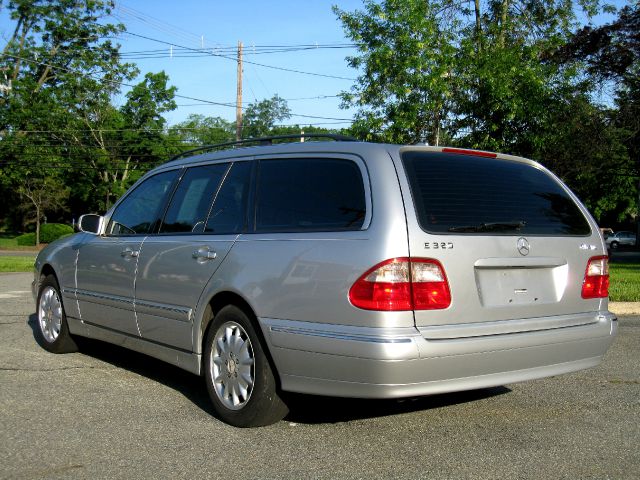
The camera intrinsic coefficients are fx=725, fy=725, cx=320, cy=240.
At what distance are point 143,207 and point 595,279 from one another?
363 centimetres

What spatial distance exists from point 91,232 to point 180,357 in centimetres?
195

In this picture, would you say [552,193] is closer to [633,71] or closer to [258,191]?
[258,191]

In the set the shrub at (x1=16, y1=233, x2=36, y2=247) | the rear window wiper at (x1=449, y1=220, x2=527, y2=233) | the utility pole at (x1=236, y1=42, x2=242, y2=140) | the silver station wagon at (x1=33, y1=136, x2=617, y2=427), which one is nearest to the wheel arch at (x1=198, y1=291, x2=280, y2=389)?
the silver station wagon at (x1=33, y1=136, x2=617, y2=427)

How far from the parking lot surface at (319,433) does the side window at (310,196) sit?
130cm

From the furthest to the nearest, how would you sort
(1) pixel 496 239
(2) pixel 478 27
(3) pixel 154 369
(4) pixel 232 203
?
(2) pixel 478 27
(3) pixel 154 369
(4) pixel 232 203
(1) pixel 496 239

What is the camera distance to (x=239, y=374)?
461cm

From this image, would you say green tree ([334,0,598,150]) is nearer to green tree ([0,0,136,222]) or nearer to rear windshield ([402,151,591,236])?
rear windshield ([402,151,591,236])

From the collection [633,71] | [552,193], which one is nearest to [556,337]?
[552,193]

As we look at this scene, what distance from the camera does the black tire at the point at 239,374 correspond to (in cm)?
443

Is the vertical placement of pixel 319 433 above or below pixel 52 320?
below

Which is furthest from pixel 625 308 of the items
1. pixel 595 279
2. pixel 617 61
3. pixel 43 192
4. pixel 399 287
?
pixel 43 192

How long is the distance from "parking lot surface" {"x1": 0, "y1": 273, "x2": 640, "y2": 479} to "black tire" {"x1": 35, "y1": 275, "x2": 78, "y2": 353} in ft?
2.36

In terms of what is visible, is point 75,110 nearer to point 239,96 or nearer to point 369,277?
point 239,96

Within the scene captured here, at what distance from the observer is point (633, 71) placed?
2758 centimetres
